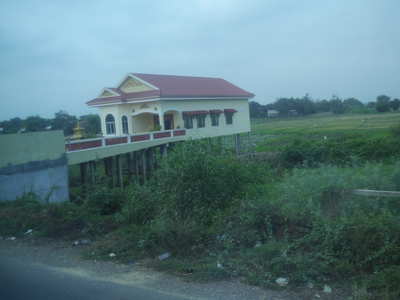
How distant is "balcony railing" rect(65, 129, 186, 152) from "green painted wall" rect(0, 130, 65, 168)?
78cm

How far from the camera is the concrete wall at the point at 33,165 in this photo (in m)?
13.1

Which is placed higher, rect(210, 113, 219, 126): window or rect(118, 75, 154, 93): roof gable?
rect(118, 75, 154, 93): roof gable

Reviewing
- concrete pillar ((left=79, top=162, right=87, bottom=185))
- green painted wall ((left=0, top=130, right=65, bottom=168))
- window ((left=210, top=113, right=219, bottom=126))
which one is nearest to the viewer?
green painted wall ((left=0, top=130, right=65, bottom=168))

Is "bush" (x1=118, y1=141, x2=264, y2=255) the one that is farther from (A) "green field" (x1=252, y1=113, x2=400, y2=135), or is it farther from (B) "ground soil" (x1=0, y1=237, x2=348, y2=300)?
(A) "green field" (x1=252, y1=113, x2=400, y2=135)

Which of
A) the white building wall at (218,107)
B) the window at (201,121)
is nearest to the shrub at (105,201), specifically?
the white building wall at (218,107)

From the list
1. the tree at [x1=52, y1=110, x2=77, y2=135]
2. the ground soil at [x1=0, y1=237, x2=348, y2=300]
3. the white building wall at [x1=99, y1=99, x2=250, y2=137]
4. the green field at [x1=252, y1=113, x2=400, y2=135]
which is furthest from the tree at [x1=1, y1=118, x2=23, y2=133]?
the ground soil at [x1=0, y1=237, x2=348, y2=300]

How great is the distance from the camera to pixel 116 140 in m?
19.5

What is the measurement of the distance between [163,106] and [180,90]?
2.17m

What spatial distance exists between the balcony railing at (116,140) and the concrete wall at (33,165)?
783 mm

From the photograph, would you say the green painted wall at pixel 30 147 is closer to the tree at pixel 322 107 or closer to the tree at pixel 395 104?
the tree at pixel 395 104

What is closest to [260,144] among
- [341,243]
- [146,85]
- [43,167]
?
[146,85]

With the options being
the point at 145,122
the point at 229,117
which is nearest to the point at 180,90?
the point at 145,122

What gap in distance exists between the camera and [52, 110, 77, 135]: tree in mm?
44362

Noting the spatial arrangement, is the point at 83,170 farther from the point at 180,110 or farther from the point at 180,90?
the point at 180,90
